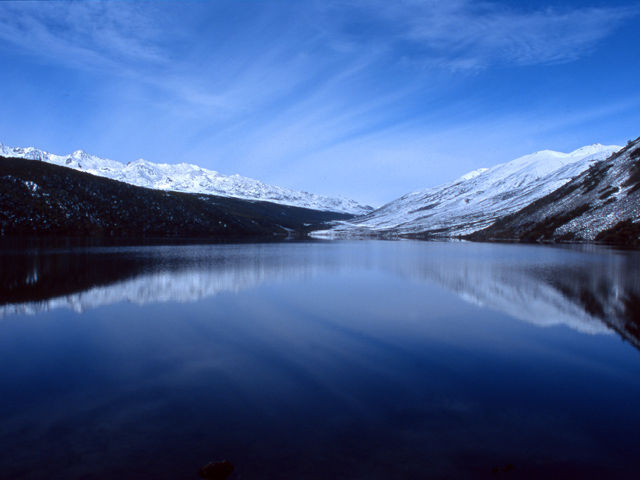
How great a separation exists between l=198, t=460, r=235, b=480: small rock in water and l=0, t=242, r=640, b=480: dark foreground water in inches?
9.1

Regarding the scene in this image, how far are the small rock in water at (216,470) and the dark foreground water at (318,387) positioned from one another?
0.23 m

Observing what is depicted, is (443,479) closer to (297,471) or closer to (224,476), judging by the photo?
(297,471)

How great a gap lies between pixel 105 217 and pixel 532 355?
151 m

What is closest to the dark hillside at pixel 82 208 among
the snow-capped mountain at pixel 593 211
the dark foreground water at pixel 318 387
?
the snow-capped mountain at pixel 593 211

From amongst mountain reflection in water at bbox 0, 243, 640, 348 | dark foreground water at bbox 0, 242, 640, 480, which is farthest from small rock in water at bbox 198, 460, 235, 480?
mountain reflection in water at bbox 0, 243, 640, 348

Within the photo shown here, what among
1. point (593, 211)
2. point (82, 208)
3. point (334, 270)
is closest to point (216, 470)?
point (334, 270)

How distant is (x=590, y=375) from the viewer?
13414mm

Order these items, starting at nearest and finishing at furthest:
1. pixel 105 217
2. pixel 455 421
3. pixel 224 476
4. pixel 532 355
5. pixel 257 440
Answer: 1. pixel 224 476
2. pixel 257 440
3. pixel 455 421
4. pixel 532 355
5. pixel 105 217

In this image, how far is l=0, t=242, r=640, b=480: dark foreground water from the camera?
28.0 feet

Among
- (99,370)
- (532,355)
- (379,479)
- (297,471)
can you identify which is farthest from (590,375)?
(99,370)

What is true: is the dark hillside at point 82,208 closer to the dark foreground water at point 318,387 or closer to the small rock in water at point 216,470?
the dark foreground water at point 318,387

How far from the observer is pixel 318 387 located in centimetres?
1219

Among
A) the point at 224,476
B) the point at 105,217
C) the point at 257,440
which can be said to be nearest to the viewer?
the point at 224,476

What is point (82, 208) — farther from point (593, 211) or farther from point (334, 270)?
point (593, 211)
